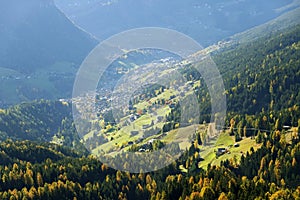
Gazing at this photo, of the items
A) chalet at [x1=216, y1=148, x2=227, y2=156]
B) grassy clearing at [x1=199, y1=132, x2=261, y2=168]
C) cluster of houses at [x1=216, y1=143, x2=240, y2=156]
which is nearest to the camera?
grassy clearing at [x1=199, y1=132, x2=261, y2=168]

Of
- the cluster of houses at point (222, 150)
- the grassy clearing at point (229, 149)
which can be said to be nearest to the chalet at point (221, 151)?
the cluster of houses at point (222, 150)

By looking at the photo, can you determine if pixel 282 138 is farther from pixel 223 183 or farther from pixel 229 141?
pixel 223 183

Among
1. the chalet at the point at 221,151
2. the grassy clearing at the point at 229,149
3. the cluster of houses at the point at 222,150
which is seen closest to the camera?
the grassy clearing at the point at 229,149

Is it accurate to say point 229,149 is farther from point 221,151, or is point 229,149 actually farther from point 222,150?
point 221,151

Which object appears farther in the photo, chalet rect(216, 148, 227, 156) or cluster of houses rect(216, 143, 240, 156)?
chalet rect(216, 148, 227, 156)

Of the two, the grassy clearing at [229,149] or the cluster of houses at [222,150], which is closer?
the grassy clearing at [229,149]

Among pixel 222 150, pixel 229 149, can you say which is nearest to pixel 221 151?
pixel 222 150

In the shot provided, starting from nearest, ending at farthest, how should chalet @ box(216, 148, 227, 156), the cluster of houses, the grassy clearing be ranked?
the grassy clearing → the cluster of houses → chalet @ box(216, 148, 227, 156)

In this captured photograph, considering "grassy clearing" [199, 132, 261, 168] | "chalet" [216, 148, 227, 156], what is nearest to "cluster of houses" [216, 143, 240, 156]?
"chalet" [216, 148, 227, 156]

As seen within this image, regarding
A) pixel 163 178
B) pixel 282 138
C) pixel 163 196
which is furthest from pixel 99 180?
pixel 282 138

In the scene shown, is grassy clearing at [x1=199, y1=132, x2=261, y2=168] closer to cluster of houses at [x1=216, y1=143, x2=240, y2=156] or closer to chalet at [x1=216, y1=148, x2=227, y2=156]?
cluster of houses at [x1=216, y1=143, x2=240, y2=156]

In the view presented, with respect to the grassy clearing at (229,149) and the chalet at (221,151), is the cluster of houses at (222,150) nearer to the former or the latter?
the chalet at (221,151)
